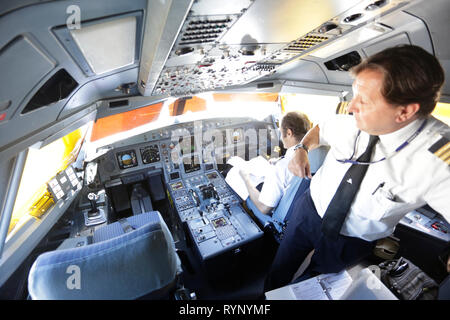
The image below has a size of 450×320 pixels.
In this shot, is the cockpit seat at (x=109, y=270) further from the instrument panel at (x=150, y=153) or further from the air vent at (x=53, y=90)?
the instrument panel at (x=150, y=153)

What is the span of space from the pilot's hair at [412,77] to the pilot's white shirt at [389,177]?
0.57 feet

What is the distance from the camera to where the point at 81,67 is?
47.7 inches

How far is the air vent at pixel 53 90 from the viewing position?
44.5 inches

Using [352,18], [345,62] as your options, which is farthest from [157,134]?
[352,18]

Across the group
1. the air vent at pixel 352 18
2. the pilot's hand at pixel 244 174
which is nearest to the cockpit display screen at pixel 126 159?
the pilot's hand at pixel 244 174

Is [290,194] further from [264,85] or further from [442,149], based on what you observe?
[264,85]

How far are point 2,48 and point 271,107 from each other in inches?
174

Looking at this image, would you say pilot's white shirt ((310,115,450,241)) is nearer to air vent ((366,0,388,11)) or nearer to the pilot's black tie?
the pilot's black tie

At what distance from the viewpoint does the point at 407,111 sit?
0.95 metres

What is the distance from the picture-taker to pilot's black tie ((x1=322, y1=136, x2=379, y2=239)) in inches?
48.7

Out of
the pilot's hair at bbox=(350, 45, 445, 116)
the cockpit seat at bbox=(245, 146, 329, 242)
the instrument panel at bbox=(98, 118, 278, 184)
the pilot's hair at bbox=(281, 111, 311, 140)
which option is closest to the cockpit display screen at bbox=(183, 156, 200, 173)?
the instrument panel at bbox=(98, 118, 278, 184)

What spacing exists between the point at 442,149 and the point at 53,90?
2015mm

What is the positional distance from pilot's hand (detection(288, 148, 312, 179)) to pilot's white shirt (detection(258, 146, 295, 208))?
0.64 metres
